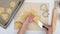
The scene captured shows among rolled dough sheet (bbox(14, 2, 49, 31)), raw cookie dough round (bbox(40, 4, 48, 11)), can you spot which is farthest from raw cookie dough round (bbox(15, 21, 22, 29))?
raw cookie dough round (bbox(40, 4, 48, 11))

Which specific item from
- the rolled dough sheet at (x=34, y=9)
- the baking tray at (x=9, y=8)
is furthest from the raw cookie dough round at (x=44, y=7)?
the baking tray at (x=9, y=8)

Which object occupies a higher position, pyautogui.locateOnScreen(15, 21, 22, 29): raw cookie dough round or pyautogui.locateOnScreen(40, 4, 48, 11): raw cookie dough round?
pyautogui.locateOnScreen(40, 4, 48, 11): raw cookie dough round

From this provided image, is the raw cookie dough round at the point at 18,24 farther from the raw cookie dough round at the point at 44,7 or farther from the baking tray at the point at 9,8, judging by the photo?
the raw cookie dough round at the point at 44,7

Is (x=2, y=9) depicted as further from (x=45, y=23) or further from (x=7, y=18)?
(x=45, y=23)

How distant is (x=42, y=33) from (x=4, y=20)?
251mm

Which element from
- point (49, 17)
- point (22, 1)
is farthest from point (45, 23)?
point (22, 1)

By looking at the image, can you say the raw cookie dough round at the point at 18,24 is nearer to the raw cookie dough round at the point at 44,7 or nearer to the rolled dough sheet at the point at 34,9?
the rolled dough sheet at the point at 34,9

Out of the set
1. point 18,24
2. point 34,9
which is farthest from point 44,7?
point 18,24

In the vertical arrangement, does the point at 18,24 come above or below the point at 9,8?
below

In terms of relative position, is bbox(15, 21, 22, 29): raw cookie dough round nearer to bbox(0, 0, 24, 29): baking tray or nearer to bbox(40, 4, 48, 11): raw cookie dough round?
Answer: bbox(0, 0, 24, 29): baking tray

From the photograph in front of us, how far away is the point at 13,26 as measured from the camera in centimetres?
111

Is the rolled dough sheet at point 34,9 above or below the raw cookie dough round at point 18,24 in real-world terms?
above

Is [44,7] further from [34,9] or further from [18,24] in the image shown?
[18,24]

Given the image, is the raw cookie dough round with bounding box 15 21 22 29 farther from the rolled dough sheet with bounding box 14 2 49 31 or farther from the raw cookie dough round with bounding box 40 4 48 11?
the raw cookie dough round with bounding box 40 4 48 11
